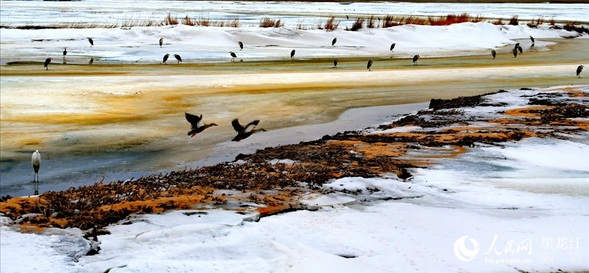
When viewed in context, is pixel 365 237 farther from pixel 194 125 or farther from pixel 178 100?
pixel 178 100

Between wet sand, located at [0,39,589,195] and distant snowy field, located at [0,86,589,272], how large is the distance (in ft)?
11.3

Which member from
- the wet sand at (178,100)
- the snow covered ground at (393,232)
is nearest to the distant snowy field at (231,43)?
the wet sand at (178,100)

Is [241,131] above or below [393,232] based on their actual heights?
below

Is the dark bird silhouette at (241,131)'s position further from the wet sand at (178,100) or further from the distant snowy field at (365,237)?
the distant snowy field at (365,237)

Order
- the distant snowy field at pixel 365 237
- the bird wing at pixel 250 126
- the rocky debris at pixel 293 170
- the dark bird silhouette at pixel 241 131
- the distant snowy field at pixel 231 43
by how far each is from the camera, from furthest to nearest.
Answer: the distant snowy field at pixel 231 43, the bird wing at pixel 250 126, the dark bird silhouette at pixel 241 131, the rocky debris at pixel 293 170, the distant snowy field at pixel 365 237

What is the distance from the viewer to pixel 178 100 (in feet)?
46.4

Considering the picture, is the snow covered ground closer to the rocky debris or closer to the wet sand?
the rocky debris

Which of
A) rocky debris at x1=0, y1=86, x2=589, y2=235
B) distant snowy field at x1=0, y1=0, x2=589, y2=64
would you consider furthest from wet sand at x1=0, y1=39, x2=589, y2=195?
distant snowy field at x1=0, y1=0, x2=589, y2=64

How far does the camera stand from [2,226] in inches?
193

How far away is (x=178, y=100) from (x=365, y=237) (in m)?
9.51

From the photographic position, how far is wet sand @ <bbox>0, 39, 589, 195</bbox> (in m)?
9.54

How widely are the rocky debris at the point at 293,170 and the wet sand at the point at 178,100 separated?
1.52 m

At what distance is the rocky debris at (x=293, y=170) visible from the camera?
546cm

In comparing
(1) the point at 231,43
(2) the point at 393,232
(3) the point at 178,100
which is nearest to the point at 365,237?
(2) the point at 393,232
